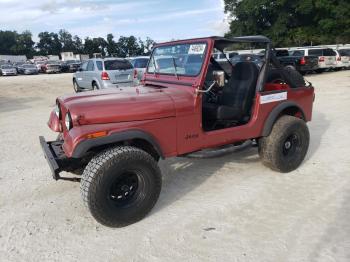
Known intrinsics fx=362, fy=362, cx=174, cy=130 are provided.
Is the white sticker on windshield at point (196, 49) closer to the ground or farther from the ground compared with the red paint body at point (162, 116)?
farther from the ground

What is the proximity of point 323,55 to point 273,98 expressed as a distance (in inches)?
739

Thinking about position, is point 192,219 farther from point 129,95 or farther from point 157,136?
point 129,95

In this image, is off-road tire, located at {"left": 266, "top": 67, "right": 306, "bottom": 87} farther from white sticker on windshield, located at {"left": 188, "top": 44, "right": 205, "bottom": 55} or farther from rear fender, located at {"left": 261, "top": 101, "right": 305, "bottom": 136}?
white sticker on windshield, located at {"left": 188, "top": 44, "right": 205, "bottom": 55}

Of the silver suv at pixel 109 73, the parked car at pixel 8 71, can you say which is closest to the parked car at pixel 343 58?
the silver suv at pixel 109 73

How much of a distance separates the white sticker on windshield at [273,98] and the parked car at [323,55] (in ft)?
57.8

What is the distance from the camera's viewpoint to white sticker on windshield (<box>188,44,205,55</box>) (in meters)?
4.36

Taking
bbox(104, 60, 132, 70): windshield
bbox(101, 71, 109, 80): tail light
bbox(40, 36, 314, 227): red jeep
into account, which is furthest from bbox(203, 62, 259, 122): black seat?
bbox(104, 60, 132, 70): windshield

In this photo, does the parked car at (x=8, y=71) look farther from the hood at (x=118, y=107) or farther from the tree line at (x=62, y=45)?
the tree line at (x=62, y=45)

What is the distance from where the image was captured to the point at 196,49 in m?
4.41

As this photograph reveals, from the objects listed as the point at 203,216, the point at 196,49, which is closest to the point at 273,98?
the point at 196,49

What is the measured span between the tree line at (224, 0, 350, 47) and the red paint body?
38941mm

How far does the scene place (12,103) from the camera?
1373 centimetres

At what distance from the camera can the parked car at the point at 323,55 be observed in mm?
21328

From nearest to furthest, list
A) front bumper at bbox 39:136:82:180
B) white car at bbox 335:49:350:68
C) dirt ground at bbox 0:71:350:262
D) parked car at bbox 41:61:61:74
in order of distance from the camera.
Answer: dirt ground at bbox 0:71:350:262, front bumper at bbox 39:136:82:180, white car at bbox 335:49:350:68, parked car at bbox 41:61:61:74
